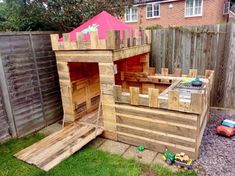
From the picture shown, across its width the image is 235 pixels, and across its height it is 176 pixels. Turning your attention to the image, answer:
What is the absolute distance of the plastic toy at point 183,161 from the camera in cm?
271

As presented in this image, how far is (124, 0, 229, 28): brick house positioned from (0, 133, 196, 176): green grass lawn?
11.2m

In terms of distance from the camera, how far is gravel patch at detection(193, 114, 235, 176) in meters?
2.68

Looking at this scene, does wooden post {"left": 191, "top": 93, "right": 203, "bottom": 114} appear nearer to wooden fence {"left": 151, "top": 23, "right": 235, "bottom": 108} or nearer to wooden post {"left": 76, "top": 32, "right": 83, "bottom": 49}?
wooden post {"left": 76, "top": 32, "right": 83, "bottom": 49}

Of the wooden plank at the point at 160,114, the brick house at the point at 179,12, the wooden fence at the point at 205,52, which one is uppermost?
the brick house at the point at 179,12

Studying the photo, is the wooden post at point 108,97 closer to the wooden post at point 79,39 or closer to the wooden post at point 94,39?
the wooden post at point 94,39

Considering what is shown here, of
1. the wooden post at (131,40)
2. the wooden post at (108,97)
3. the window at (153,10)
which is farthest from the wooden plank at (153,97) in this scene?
the window at (153,10)

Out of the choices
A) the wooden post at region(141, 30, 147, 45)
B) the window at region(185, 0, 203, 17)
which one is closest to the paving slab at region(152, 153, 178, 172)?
the wooden post at region(141, 30, 147, 45)

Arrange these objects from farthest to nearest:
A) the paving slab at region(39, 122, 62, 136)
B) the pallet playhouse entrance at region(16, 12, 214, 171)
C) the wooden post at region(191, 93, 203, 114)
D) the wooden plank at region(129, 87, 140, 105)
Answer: the paving slab at region(39, 122, 62, 136), the wooden plank at region(129, 87, 140, 105), the pallet playhouse entrance at region(16, 12, 214, 171), the wooden post at region(191, 93, 203, 114)

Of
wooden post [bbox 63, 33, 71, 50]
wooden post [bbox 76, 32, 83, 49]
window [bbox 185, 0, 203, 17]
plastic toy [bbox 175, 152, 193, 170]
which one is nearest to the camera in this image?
plastic toy [bbox 175, 152, 193, 170]

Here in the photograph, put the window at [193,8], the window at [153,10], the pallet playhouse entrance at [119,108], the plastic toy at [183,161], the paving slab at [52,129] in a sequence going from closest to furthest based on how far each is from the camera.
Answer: the plastic toy at [183,161] → the pallet playhouse entrance at [119,108] → the paving slab at [52,129] → the window at [193,8] → the window at [153,10]

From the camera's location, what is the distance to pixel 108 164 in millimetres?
2861

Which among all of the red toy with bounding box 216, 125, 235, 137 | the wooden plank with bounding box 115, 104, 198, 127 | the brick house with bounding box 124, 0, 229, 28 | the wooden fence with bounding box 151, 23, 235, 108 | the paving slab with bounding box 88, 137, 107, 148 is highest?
the brick house with bounding box 124, 0, 229, 28

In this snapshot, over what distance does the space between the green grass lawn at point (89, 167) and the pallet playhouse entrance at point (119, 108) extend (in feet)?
0.37

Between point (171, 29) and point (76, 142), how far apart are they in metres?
3.25
